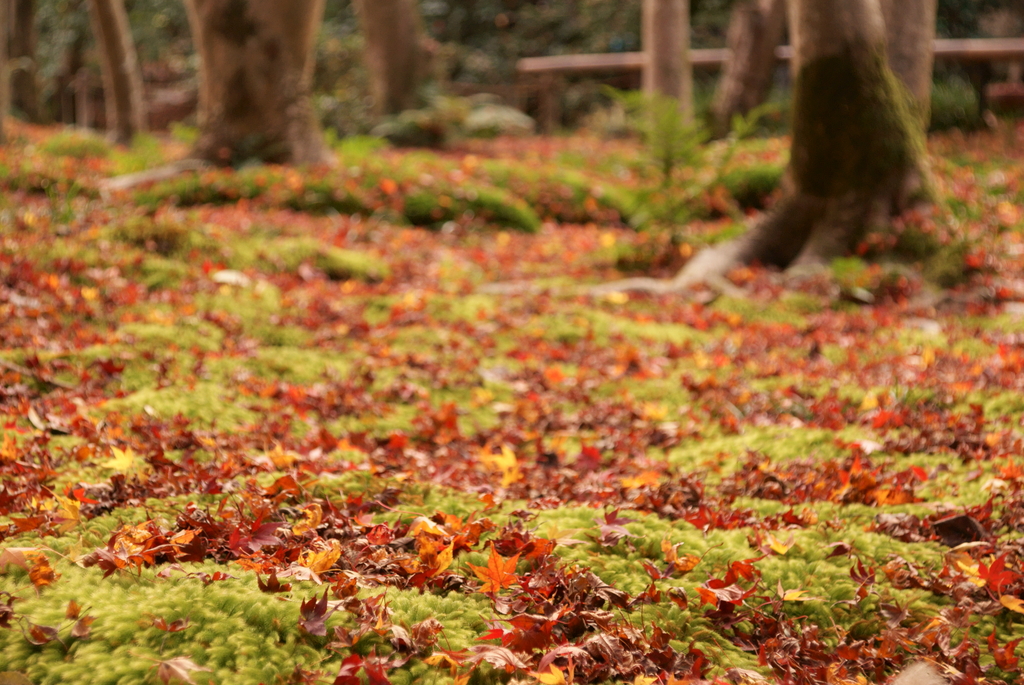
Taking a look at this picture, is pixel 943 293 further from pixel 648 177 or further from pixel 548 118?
pixel 548 118

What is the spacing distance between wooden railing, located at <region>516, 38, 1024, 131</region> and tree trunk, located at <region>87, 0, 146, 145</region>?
35.5 feet

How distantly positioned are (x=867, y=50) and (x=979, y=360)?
3.64m

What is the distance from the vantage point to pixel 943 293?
6676mm

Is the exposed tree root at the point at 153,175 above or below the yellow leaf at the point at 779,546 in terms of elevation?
above

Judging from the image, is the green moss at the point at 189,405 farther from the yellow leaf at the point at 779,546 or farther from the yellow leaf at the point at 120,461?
the yellow leaf at the point at 779,546

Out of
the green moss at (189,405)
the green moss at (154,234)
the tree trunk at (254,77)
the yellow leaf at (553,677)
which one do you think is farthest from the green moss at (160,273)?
the yellow leaf at (553,677)

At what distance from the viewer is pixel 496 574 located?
6.95 feet

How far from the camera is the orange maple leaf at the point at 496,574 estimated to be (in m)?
2.11

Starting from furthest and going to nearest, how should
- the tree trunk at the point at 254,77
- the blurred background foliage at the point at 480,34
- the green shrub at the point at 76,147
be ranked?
1. the blurred background foliage at the point at 480,34
2. the green shrub at the point at 76,147
3. the tree trunk at the point at 254,77

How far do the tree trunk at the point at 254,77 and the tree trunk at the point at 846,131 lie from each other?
6542mm

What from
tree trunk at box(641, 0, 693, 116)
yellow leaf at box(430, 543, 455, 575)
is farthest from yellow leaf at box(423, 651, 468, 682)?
tree trunk at box(641, 0, 693, 116)

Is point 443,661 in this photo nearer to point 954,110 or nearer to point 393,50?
point 954,110

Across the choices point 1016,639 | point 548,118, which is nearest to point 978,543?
point 1016,639

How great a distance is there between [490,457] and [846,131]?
5.60 meters
